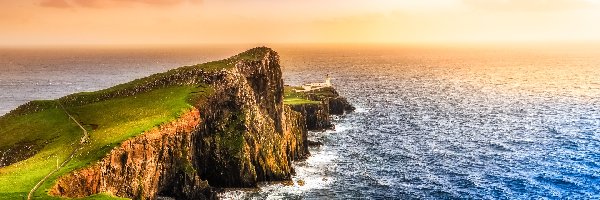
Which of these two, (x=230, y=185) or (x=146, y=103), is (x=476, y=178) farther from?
(x=146, y=103)

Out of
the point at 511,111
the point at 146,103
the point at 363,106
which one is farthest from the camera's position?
the point at 363,106

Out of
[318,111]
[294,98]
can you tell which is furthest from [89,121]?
[294,98]

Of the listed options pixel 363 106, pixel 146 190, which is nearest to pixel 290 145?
pixel 146 190

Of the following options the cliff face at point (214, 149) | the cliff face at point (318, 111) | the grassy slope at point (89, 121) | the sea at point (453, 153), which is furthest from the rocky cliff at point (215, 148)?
the cliff face at point (318, 111)

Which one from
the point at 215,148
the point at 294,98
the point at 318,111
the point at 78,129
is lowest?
the point at 318,111

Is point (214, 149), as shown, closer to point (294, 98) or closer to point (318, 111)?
point (318, 111)

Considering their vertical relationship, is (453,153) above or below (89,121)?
below

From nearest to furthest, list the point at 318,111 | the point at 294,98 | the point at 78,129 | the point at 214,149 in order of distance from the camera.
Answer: the point at 78,129 < the point at 214,149 < the point at 318,111 < the point at 294,98
